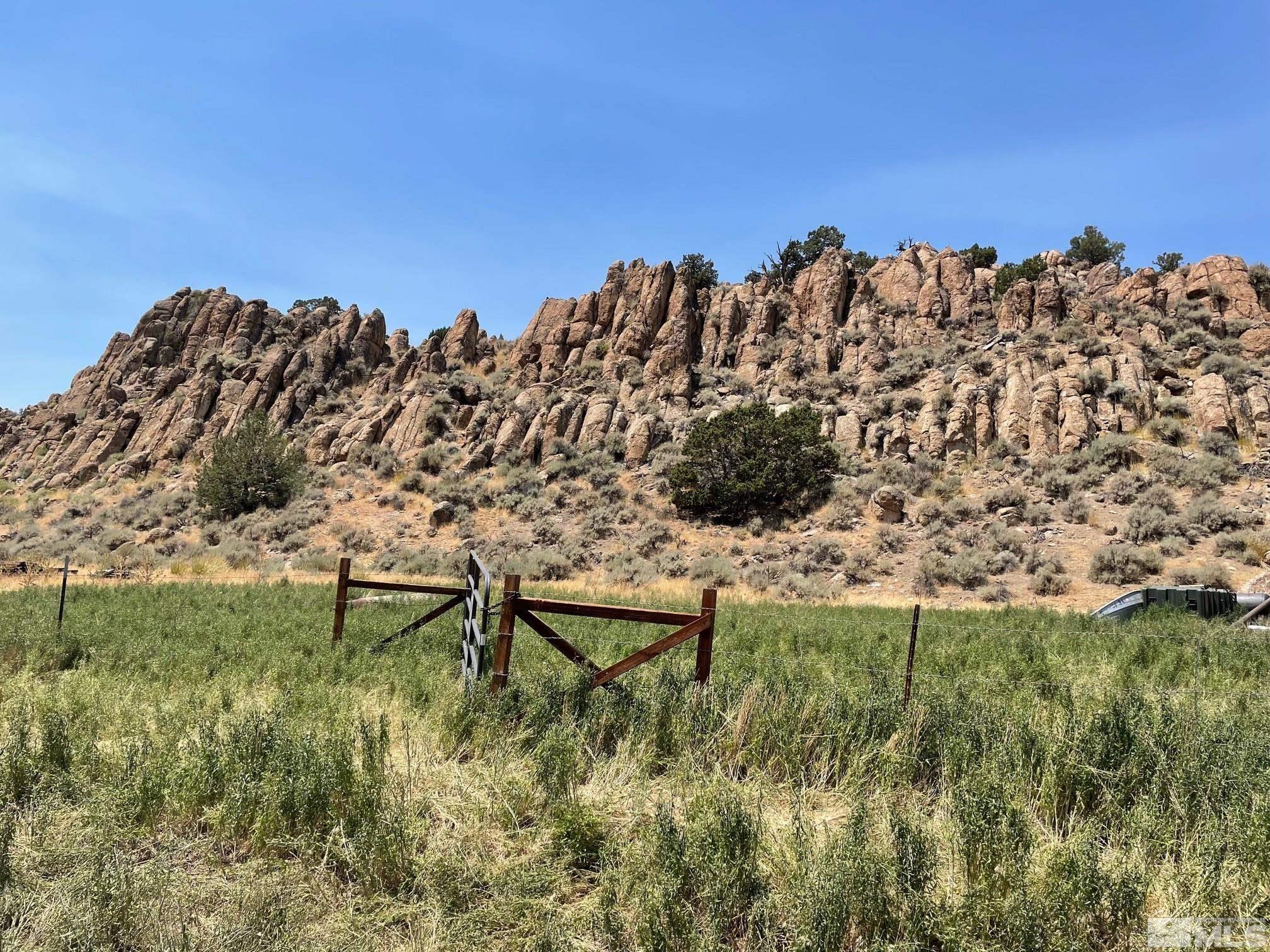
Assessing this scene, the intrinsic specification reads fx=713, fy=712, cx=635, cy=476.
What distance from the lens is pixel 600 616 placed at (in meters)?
7.69

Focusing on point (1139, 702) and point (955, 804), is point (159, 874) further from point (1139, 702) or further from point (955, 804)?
point (1139, 702)

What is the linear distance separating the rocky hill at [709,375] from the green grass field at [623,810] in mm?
29258

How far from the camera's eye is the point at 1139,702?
7.40m

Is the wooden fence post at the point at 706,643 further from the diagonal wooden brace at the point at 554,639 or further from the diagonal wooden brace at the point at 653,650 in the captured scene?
the diagonal wooden brace at the point at 554,639

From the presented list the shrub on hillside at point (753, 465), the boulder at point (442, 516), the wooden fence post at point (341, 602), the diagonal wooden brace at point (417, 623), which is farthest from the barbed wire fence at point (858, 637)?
the boulder at point (442, 516)

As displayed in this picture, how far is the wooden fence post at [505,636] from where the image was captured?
768cm

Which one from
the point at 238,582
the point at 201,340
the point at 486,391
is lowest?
the point at 238,582

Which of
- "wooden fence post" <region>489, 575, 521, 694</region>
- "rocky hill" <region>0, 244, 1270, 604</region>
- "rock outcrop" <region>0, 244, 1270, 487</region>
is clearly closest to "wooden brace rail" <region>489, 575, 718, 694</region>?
"wooden fence post" <region>489, 575, 521, 694</region>

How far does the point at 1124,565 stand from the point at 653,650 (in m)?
22.3

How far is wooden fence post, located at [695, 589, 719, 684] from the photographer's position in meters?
7.63

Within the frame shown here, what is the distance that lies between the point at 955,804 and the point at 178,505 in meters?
47.0

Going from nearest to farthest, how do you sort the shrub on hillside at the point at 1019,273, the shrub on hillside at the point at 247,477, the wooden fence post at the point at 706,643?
the wooden fence post at the point at 706,643 → the shrub on hillside at the point at 247,477 → the shrub on hillside at the point at 1019,273

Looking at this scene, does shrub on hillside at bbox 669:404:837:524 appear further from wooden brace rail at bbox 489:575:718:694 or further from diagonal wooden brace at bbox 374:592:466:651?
wooden brace rail at bbox 489:575:718:694

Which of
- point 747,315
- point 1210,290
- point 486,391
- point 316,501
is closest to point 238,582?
point 316,501
